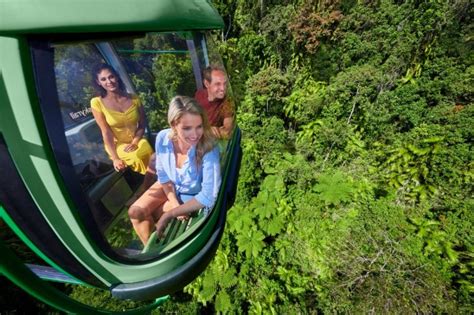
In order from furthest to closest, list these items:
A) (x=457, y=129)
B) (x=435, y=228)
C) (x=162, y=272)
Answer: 1. (x=457, y=129)
2. (x=435, y=228)
3. (x=162, y=272)

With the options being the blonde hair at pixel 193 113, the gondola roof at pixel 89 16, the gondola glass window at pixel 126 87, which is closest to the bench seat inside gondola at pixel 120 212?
the gondola glass window at pixel 126 87

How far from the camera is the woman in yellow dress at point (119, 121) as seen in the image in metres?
0.99

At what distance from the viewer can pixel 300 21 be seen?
23.7ft

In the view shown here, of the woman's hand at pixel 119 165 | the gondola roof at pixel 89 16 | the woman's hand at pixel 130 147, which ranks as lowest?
the woman's hand at pixel 119 165

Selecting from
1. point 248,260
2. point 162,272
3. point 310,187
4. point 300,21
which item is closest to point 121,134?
point 162,272

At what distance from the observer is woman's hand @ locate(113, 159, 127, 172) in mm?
1057

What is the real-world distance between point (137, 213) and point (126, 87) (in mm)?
512

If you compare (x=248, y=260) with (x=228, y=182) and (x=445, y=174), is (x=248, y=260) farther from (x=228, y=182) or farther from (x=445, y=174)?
(x=445, y=174)

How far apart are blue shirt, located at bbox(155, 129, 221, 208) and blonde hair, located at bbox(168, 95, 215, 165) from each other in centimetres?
2

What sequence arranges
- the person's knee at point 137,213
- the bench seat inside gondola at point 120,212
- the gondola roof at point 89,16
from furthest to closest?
the person's knee at point 137,213 → the bench seat inside gondola at point 120,212 → the gondola roof at point 89,16

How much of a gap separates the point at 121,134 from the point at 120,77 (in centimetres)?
21

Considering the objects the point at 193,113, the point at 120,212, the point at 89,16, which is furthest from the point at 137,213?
the point at 89,16

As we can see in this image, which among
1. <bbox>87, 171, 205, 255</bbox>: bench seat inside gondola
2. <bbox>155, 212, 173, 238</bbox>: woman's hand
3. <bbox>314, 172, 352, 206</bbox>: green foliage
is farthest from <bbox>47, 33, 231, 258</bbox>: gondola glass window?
<bbox>314, 172, 352, 206</bbox>: green foliage

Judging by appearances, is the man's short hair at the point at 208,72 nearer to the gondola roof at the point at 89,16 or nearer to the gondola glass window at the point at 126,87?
the gondola glass window at the point at 126,87
